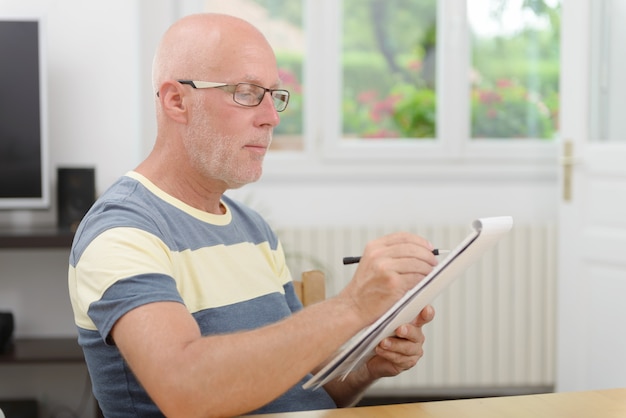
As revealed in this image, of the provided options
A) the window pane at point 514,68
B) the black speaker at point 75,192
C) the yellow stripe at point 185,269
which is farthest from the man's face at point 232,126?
the window pane at point 514,68

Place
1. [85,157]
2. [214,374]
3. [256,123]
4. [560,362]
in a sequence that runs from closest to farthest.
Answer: [214,374], [256,123], [85,157], [560,362]

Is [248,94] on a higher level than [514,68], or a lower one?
lower

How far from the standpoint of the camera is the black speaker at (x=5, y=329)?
3217 mm

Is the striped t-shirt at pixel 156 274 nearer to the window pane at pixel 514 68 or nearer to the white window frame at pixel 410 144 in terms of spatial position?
the white window frame at pixel 410 144

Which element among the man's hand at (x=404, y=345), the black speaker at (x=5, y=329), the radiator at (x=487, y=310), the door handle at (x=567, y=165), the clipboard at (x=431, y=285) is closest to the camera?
the clipboard at (x=431, y=285)

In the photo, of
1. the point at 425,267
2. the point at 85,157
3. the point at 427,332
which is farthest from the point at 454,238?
the point at 425,267

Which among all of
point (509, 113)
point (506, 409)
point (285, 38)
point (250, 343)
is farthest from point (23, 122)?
point (506, 409)

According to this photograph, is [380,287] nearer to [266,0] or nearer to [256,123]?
[256,123]

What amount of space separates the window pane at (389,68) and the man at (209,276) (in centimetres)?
218

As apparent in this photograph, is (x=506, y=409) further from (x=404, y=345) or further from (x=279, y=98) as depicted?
(x=279, y=98)

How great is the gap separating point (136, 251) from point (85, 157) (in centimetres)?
216

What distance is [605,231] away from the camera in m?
3.46

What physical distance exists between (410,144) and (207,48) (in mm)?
2439

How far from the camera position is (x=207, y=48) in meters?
1.60
